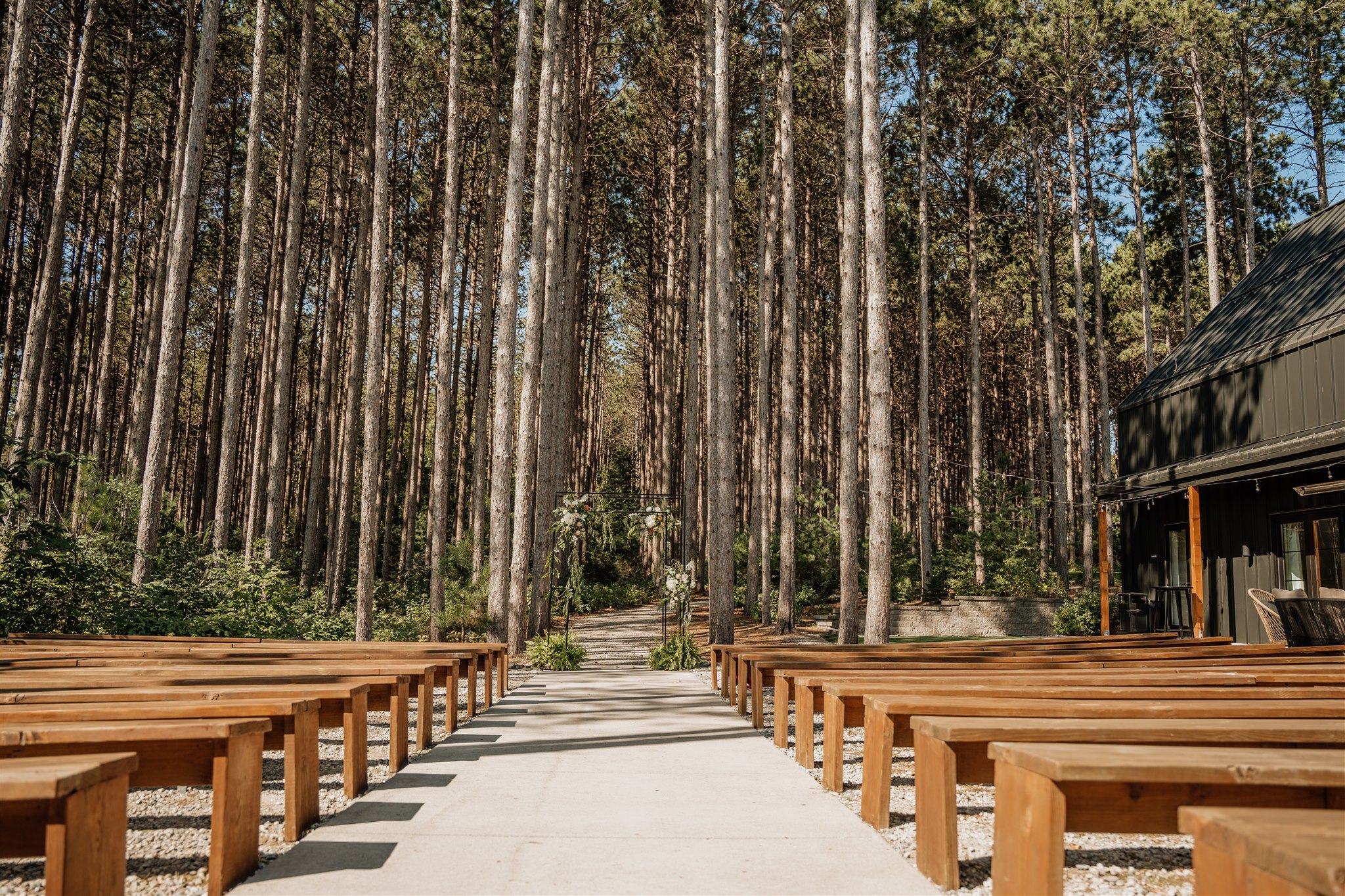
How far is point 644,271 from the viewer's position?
1227 inches

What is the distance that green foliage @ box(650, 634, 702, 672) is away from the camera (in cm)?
1183

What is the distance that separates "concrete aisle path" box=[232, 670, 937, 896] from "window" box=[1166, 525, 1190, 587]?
12.7 meters

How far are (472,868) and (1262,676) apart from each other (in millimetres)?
3963

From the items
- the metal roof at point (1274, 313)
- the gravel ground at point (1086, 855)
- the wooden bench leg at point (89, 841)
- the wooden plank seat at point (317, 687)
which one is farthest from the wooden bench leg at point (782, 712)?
the metal roof at point (1274, 313)

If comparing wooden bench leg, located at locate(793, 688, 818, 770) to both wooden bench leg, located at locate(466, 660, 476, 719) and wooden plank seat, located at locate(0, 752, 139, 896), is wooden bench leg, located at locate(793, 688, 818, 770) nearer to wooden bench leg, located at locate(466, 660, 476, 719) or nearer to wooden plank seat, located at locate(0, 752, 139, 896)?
wooden bench leg, located at locate(466, 660, 476, 719)

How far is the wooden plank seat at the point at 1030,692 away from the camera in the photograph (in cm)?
349

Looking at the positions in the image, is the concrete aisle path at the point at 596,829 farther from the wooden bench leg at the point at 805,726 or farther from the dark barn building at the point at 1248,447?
the dark barn building at the point at 1248,447

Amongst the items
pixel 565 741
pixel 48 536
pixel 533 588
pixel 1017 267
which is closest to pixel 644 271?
pixel 1017 267

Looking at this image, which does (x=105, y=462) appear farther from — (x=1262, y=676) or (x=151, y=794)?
(x=1262, y=676)

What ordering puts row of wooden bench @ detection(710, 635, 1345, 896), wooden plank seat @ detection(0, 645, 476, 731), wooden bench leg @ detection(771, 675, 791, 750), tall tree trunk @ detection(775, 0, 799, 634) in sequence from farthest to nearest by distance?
tall tree trunk @ detection(775, 0, 799, 634) < wooden bench leg @ detection(771, 675, 791, 750) < wooden plank seat @ detection(0, 645, 476, 731) < row of wooden bench @ detection(710, 635, 1345, 896)

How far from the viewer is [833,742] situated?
14.1 ft

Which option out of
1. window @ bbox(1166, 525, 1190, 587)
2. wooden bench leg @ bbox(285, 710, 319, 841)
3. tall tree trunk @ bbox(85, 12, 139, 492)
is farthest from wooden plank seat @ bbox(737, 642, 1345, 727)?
tall tree trunk @ bbox(85, 12, 139, 492)

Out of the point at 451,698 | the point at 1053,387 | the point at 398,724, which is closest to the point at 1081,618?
the point at 1053,387

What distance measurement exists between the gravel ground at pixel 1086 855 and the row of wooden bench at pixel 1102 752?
7.2 inches
